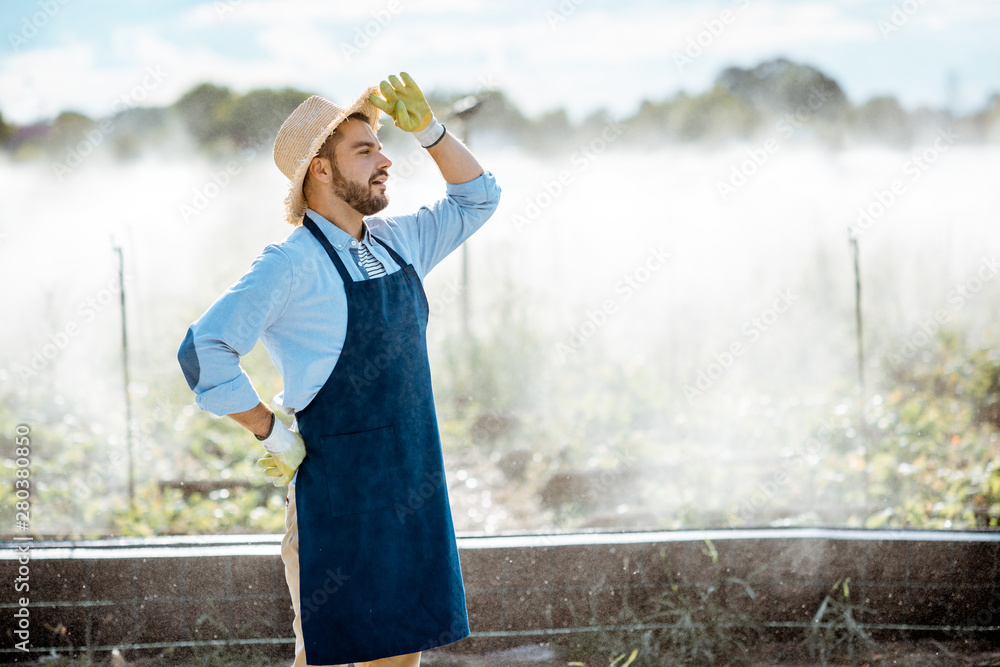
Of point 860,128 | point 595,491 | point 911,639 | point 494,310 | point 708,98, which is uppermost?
point 708,98

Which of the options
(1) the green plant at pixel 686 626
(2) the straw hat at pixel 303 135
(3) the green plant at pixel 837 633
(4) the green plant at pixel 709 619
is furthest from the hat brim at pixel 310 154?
(3) the green plant at pixel 837 633

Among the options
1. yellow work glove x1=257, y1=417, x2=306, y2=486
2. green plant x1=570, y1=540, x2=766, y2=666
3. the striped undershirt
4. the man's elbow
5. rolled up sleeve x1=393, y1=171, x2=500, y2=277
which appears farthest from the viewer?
green plant x1=570, y1=540, x2=766, y2=666

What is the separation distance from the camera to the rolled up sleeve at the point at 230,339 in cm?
179

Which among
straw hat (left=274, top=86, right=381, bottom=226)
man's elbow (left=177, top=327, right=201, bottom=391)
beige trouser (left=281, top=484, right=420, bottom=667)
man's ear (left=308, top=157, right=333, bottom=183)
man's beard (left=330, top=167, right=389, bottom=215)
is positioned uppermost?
straw hat (left=274, top=86, right=381, bottom=226)

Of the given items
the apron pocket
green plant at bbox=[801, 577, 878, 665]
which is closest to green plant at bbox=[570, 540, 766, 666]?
green plant at bbox=[801, 577, 878, 665]

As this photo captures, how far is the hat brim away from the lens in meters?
1.98

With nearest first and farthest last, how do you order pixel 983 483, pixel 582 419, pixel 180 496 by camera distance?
pixel 983 483, pixel 180 496, pixel 582 419

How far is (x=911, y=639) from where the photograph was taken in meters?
3.02

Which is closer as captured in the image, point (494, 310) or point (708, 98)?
point (494, 310)

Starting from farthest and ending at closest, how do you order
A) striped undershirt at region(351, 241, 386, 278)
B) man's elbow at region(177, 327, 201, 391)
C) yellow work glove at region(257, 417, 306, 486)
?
striped undershirt at region(351, 241, 386, 278)
yellow work glove at region(257, 417, 306, 486)
man's elbow at region(177, 327, 201, 391)

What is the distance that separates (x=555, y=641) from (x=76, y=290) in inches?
210

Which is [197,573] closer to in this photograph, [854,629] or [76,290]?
[854,629]

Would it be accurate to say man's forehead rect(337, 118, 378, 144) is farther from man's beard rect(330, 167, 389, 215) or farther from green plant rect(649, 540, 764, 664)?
green plant rect(649, 540, 764, 664)

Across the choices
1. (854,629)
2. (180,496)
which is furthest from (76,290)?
(854,629)
